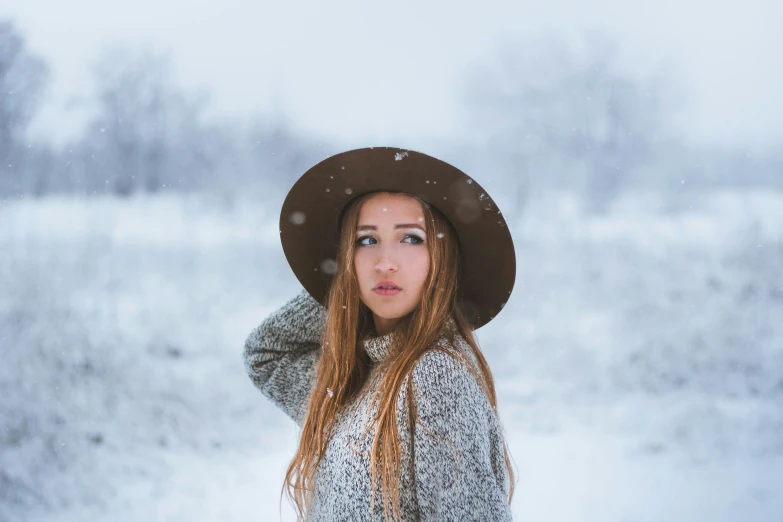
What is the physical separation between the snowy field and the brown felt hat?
156 cm

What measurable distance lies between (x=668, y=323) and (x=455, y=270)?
6.52 ft

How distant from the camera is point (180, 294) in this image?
3.06m

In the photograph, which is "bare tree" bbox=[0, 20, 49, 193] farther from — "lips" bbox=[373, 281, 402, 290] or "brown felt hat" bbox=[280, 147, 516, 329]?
"lips" bbox=[373, 281, 402, 290]

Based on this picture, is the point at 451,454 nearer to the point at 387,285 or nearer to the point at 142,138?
the point at 387,285

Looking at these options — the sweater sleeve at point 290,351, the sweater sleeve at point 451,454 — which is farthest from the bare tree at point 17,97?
the sweater sleeve at point 451,454

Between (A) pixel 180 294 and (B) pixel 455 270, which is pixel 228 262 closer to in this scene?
(A) pixel 180 294

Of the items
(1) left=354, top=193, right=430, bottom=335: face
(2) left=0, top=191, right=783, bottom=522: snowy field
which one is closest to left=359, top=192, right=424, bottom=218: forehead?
(1) left=354, top=193, right=430, bottom=335: face

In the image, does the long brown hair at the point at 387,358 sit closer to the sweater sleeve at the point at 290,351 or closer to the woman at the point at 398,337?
the woman at the point at 398,337

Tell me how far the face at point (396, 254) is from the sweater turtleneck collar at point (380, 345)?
0.15 feet

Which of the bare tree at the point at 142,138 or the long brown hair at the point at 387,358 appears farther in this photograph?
the bare tree at the point at 142,138

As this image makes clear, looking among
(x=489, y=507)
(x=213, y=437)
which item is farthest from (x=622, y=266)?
(x=489, y=507)

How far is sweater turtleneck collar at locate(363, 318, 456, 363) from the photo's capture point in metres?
1.22

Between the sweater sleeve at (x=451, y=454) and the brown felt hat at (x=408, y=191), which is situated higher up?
the brown felt hat at (x=408, y=191)

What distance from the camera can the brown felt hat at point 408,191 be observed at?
1147 millimetres
